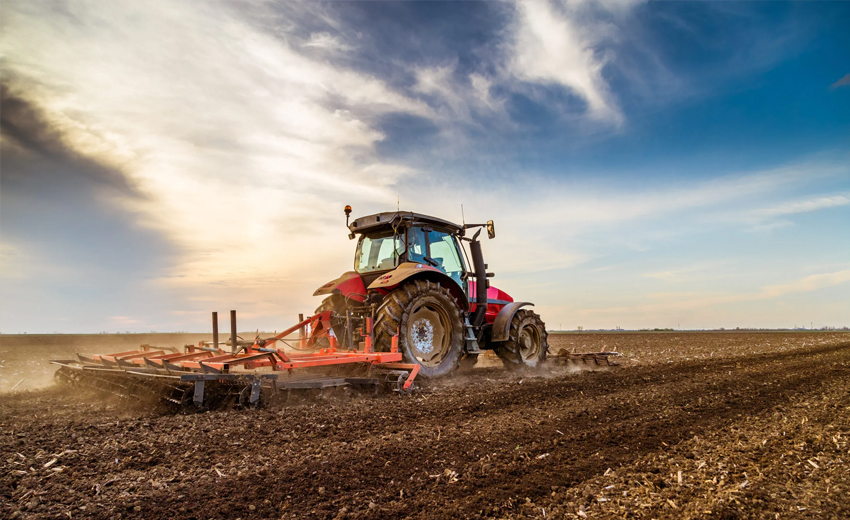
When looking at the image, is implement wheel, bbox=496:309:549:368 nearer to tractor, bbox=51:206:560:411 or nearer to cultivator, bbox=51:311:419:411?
tractor, bbox=51:206:560:411

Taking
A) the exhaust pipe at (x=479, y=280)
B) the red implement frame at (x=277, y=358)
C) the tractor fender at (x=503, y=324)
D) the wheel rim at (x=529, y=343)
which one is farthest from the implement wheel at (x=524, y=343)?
the red implement frame at (x=277, y=358)

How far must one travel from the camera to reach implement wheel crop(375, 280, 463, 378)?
21.4ft

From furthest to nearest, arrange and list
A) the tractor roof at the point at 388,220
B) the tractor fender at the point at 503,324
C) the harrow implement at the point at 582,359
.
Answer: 1. the harrow implement at the point at 582,359
2. the tractor fender at the point at 503,324
3. the tractor roof at the point at 388,220

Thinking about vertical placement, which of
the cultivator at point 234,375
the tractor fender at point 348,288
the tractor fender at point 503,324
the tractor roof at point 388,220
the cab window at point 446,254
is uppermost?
the tractor roof at point 388,220

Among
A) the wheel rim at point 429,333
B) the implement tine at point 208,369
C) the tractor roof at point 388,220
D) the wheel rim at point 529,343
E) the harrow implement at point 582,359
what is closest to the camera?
the implement tine at point 208,369

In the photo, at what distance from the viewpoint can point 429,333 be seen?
732cm

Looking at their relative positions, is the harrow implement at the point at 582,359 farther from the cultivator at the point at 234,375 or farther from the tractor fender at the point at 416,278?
the cultivator at the point at 234,375

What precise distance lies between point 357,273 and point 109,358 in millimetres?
3780

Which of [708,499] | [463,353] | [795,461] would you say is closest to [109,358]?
[463,353]

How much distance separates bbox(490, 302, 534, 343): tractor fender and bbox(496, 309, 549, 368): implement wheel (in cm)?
21

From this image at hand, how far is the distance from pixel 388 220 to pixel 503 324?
2.85m

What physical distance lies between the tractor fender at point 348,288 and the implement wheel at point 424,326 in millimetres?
851

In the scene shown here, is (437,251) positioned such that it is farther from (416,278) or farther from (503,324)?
(503,324)

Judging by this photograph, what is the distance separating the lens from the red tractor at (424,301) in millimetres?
6688
